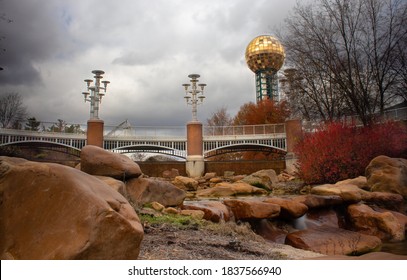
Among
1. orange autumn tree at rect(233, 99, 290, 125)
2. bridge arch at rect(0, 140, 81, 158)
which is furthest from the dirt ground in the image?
orange autumn tree at rect(233, 99, 290, 125)

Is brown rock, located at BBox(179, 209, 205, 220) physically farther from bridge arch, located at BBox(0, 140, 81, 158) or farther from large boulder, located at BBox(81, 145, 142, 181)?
bridge arch, located at BBox(0, 140, 81, 158)

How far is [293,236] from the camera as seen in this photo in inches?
187

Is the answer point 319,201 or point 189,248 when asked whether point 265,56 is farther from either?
point 189,248

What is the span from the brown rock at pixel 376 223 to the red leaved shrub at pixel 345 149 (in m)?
1.47

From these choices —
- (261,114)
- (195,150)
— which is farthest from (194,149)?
(261,114)

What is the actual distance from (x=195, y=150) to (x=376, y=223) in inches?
708

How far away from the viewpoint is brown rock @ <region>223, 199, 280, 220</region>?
5.40 meters

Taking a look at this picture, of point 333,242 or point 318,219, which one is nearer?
point 333,242

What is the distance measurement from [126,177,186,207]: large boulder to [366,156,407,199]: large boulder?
417 centimetres

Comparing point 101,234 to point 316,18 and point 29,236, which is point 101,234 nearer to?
point 29,236

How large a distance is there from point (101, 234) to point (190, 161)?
20906 millimetres

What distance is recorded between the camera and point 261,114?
2706 cm

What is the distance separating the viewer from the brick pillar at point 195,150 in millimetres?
22344

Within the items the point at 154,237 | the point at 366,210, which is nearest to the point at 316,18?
the point at 366,210
